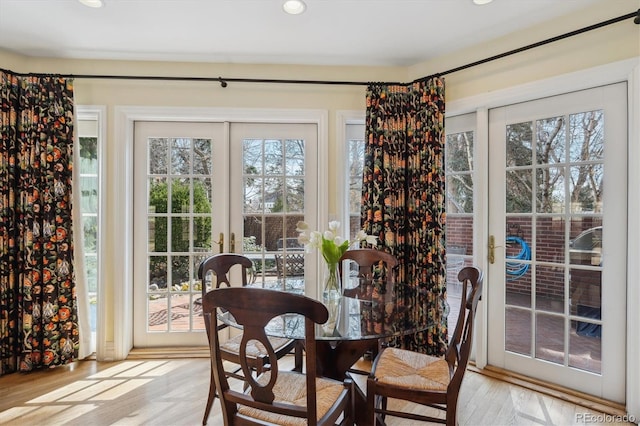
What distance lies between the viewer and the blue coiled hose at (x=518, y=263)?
2494 millimetres

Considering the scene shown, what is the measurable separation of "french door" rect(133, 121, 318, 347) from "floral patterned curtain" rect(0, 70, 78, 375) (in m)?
0.55

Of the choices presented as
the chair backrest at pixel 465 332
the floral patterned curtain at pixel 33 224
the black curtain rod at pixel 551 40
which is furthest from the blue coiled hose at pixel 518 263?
the floral patterned curtain at pixel 33 224

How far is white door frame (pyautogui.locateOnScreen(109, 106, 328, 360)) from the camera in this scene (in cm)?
278

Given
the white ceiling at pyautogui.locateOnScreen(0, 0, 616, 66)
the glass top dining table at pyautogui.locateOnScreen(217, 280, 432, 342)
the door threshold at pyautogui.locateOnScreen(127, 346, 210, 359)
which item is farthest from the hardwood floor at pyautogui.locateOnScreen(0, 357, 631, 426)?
the white ceiling at pyautogui.locateOnScreen(0, 0, 616, 66)

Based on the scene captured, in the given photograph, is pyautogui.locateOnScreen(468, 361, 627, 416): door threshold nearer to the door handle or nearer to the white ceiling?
the door handle

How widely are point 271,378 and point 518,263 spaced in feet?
7.08

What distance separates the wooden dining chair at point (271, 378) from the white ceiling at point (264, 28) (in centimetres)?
191

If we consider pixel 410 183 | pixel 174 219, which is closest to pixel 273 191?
pixel 174 219

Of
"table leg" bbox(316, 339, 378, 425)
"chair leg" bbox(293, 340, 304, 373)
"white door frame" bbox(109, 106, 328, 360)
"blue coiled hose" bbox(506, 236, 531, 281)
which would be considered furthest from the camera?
"white door frame" bbox(109, 106, 328, 360)

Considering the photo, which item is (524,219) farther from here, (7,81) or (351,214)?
(7,81)

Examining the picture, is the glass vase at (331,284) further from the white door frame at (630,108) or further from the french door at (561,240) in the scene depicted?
the white door frame at (630,108)

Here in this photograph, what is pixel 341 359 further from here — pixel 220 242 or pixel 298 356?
pixel 220 242

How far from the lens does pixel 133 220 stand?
2939 mm

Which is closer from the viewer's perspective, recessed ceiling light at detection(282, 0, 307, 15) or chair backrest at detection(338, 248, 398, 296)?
recessed ceiling light at detection(282, 0, 307, 15)
